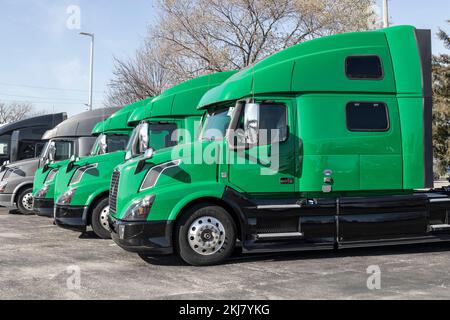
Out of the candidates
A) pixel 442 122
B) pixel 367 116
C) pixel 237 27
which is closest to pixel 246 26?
pixel 237 27

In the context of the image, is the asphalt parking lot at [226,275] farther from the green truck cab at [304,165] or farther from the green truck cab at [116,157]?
the green truck cab at [116,157]

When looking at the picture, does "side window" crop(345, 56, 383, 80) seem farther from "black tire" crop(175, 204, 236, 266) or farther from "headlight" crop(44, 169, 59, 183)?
"headlight" crop(44, 169, 59, 183)

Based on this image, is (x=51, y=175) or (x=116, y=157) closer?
(x=116, y=157)

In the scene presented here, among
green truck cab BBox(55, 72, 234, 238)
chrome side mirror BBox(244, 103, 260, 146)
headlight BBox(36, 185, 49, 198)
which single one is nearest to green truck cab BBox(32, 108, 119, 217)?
headlight BBox(36, 185, 49, 198)

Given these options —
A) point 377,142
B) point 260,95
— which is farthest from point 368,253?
point 260,95

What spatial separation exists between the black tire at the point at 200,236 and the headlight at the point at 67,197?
3.53m

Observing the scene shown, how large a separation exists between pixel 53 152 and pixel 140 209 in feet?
23.3

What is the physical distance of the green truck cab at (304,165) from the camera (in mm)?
7195

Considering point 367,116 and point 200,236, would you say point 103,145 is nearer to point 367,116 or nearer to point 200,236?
point 200,236

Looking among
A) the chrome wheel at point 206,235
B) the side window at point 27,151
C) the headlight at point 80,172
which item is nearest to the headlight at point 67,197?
the headlight at point 80,172

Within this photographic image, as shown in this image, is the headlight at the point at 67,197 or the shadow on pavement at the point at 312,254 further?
the headlight at the point at 67,197

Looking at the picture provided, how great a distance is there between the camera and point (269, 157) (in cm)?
745

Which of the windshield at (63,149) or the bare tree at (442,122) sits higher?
the bare tree at (442,122)
